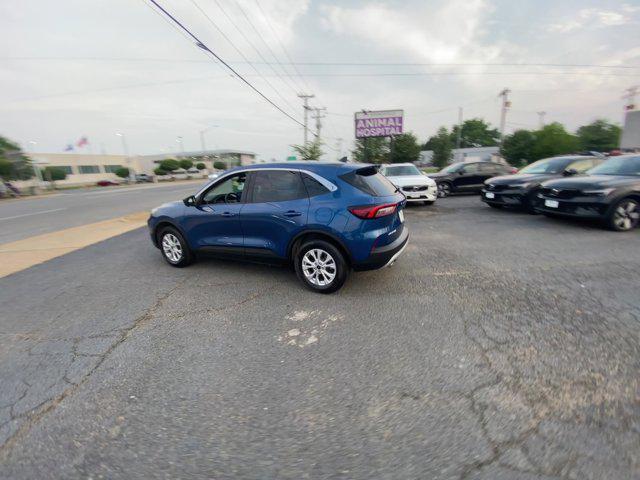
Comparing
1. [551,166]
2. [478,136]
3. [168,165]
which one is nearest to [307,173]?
[551,166]

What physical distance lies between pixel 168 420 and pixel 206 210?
3.09m

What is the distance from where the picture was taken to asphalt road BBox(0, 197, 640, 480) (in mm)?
1870

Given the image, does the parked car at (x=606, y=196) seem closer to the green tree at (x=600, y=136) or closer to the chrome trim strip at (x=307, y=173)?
the chrome trim strip at (x=307, y=173)

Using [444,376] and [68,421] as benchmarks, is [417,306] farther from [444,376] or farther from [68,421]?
[68,421]

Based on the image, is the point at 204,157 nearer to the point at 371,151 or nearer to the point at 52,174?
the point at 52,174

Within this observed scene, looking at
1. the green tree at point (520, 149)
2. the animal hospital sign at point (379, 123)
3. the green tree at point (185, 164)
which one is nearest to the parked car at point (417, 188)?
the animal hospital sign at point (379, 123)

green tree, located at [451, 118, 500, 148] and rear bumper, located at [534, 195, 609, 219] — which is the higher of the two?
green tree, located at [451, 118, 500, 148]

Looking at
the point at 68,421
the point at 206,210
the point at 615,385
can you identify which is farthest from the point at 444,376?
the point at 206,210

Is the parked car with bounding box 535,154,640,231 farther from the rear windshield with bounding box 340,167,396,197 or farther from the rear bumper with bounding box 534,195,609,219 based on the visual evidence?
the rear windshield with bounding box 340,167,396,197

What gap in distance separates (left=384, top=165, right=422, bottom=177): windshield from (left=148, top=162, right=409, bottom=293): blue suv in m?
6.98

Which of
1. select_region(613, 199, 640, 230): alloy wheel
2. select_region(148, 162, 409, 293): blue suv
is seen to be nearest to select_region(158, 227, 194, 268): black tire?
select_region(148, 162, 409, 293): blue suv

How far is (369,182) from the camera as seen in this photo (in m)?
4.07

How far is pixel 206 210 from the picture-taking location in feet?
15.5

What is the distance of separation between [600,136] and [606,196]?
2858 inches
